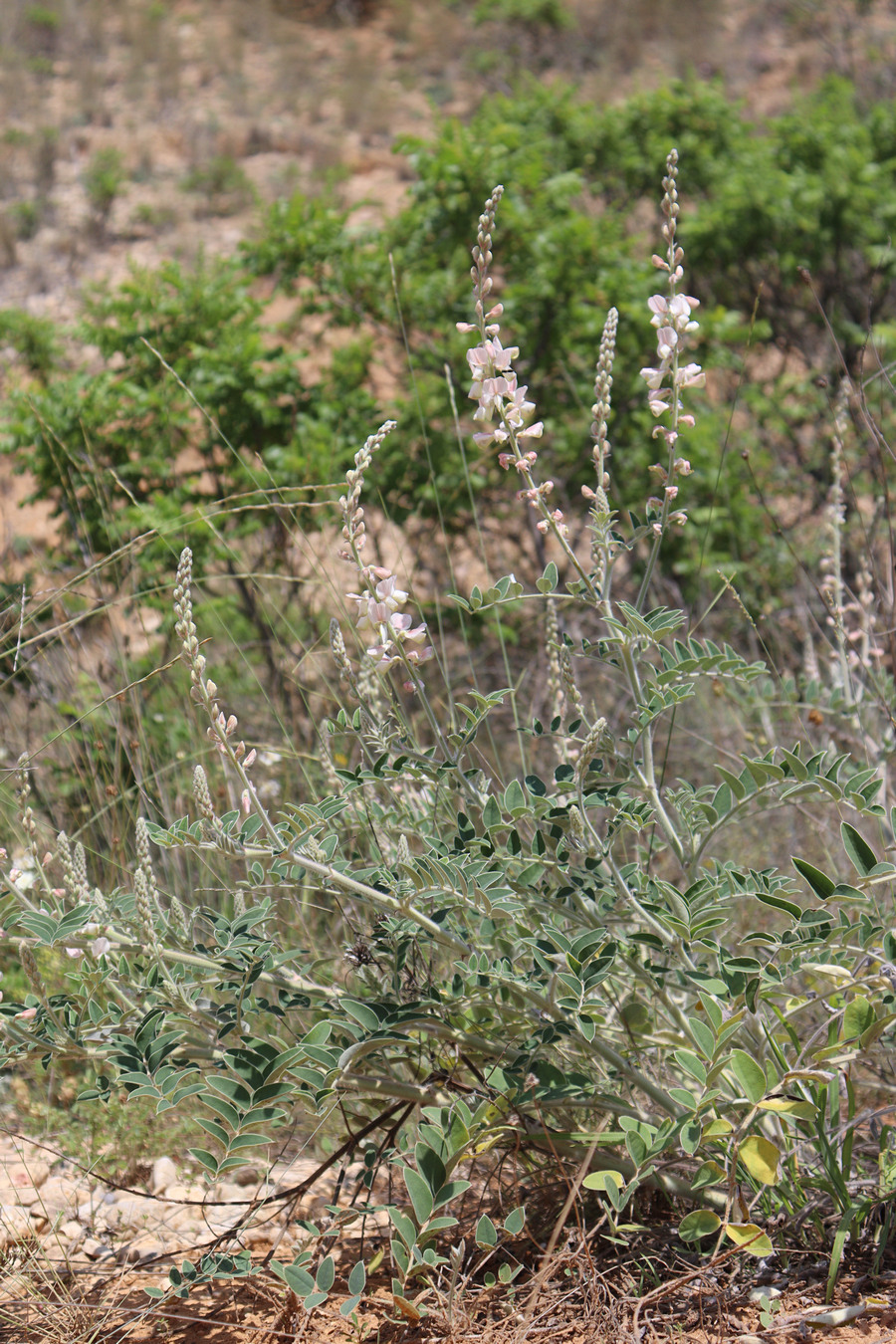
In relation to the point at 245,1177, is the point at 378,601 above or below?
above

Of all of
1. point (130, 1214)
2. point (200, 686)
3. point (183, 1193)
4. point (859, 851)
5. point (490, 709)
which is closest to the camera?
point (200, 686)

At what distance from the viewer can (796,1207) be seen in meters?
1.50

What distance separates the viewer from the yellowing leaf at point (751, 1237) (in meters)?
1.29

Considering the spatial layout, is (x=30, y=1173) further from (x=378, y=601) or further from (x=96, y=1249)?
(x=378, y=601)

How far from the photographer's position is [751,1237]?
1.29 meters

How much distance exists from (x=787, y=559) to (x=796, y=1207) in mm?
2979

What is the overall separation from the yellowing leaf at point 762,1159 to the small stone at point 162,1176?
1.26m

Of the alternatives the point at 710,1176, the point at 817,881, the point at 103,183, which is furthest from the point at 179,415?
the point at 103,183

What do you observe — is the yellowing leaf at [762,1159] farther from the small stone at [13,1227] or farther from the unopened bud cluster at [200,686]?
the small stone at [13,1227]

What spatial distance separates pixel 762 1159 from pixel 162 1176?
4.23 feet

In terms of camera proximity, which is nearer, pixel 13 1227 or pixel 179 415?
pixel 13 1227

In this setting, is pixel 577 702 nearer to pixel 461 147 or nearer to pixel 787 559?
pixel 787 559

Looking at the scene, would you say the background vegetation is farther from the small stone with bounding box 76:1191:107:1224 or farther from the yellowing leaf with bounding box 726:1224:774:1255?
the small stone with bounding box 76:1191:107:1224

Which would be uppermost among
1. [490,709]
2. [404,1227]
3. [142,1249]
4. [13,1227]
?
[490,709]
